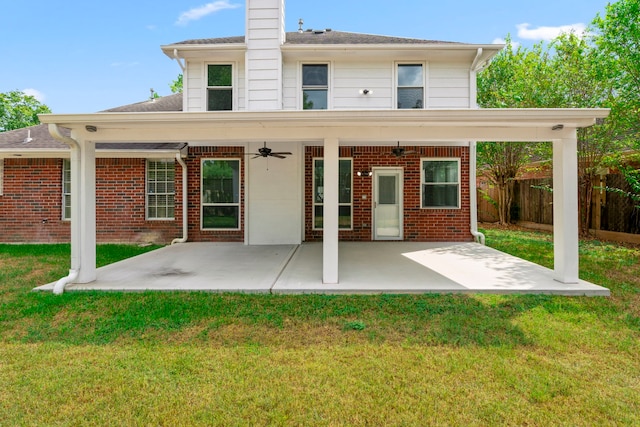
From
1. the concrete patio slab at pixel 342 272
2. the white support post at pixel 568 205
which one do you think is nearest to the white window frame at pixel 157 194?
the concrete patio slab at pixel 342 272

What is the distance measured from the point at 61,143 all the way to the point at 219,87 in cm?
507

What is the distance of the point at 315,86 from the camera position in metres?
9.27

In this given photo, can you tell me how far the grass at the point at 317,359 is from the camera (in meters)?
2.45

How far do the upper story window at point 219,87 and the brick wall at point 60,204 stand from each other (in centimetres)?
223

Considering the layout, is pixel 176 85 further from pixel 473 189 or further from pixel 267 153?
pixel 473 189

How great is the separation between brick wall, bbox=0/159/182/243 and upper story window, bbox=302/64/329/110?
4192 millimetres

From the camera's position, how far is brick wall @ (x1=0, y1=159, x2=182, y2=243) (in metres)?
9.81

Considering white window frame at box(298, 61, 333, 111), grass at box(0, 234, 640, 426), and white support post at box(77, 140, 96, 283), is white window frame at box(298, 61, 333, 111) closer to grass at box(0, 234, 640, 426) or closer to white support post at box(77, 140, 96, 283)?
white support post at box(77, 140, 96, 283)

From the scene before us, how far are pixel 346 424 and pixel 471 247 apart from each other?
24.9 ft

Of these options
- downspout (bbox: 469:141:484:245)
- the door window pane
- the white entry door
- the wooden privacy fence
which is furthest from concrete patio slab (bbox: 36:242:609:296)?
the wooden privacy fence

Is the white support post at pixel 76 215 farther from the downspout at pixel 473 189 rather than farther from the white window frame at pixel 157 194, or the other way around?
the downspout at pixel 473 189

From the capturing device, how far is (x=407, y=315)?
13.7 feet

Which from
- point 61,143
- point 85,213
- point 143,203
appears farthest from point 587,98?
point 61,143

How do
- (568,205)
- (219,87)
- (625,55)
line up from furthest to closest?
(219,87) → (625,55) → (568,205)
